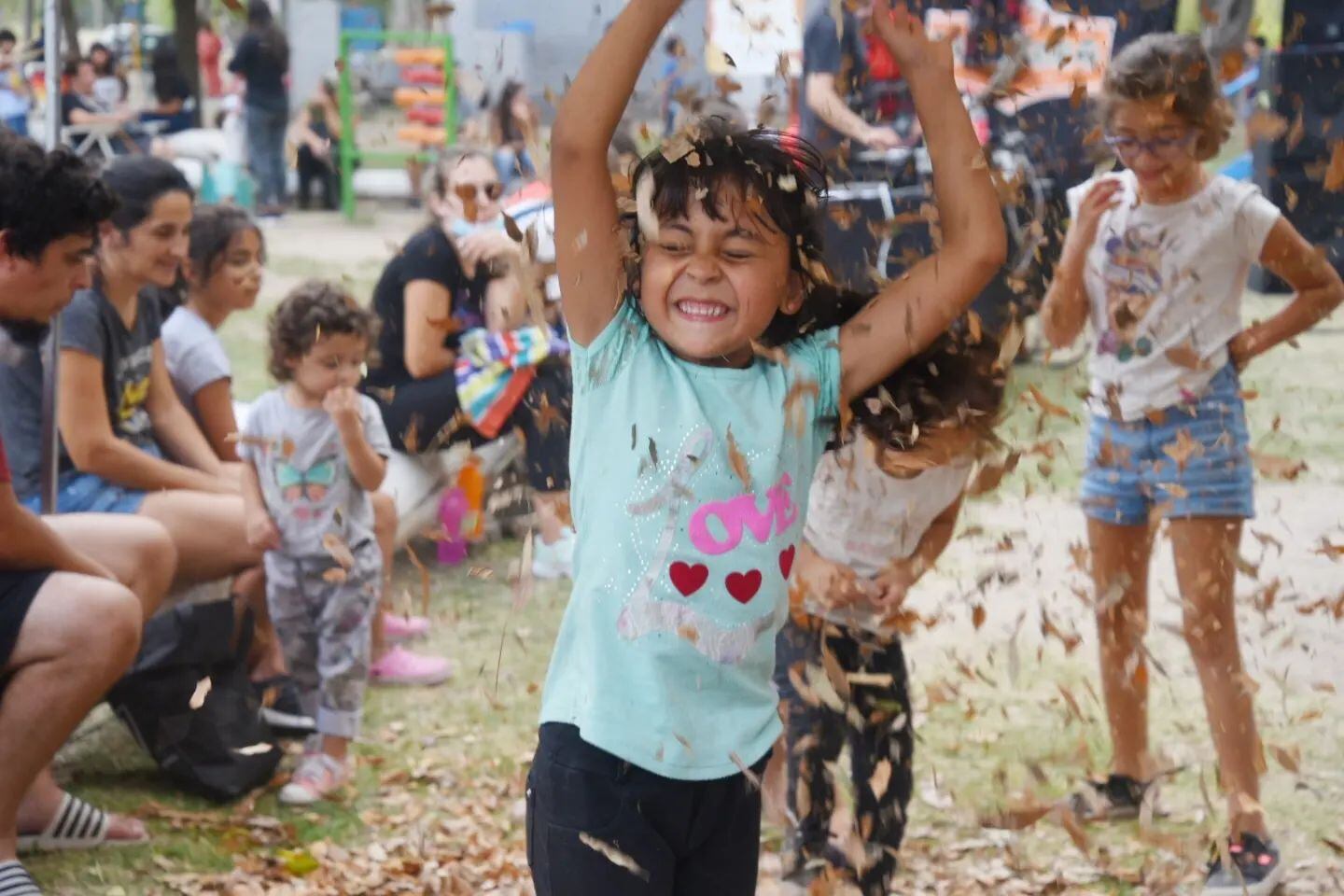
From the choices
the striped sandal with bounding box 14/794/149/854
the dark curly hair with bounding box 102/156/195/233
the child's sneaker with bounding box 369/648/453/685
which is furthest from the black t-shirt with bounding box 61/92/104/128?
the striped sandal with bounding box 14/794/149/854

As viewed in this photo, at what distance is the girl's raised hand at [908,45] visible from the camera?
2023mm

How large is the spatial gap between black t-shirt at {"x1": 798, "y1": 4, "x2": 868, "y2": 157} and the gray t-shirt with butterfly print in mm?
2336

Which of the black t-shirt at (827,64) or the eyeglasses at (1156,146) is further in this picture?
the black t-shirt at (827,64)

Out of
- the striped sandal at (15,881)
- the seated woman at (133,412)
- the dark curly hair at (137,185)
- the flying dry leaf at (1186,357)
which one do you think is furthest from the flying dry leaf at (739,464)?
the dark curly hair at (137,185)

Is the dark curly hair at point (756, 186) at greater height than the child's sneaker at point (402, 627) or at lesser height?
greater

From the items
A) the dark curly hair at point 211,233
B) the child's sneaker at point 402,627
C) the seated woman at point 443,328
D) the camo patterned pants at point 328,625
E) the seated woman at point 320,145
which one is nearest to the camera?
the camo patterned pants at point 328,625

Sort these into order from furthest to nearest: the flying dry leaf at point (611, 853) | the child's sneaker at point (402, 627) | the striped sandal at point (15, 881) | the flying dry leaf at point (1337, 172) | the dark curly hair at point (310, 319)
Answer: the child's sneaker at point (402, 627)
the dark curly hair at point (310, 319)
the flying dry leaf at point (1337, 172)
the striped sandal at point (15, 881)
the flying dry leaf at point (611, 853)

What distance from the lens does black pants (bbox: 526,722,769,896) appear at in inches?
76.5

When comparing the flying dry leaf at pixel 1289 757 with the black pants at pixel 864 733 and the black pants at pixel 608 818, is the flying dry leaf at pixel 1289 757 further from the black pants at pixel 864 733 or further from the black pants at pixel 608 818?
the black pants at pixel 608 818

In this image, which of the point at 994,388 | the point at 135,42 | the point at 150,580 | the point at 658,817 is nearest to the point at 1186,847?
the point at 994,388

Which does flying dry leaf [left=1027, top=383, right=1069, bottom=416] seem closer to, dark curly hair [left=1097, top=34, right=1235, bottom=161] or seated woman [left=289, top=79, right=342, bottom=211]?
dark curly hair [left=1097, top=34, right=1235, bottom=161]

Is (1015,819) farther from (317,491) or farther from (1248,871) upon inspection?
(317,491)

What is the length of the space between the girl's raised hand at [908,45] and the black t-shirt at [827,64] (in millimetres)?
3372

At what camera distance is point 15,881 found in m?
2.91
